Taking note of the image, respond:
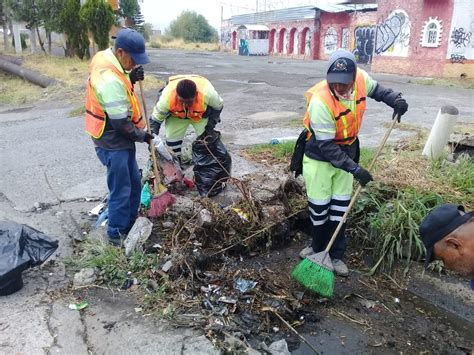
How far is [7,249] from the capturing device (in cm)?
305

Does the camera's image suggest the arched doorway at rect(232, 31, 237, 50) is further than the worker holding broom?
Yes

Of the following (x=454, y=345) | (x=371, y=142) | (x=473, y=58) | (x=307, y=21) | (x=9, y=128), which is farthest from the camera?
(x=307, y=21)

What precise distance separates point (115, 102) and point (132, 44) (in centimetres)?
48

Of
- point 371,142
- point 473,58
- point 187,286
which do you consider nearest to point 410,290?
point 187,286

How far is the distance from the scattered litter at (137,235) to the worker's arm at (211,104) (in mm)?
1508

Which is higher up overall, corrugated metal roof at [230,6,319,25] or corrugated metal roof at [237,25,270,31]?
corrugated metal roof at [230,6,319,25]

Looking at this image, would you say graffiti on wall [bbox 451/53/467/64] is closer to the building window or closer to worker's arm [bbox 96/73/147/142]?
the building window

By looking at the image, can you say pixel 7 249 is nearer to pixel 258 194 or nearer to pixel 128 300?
pixel 128 300

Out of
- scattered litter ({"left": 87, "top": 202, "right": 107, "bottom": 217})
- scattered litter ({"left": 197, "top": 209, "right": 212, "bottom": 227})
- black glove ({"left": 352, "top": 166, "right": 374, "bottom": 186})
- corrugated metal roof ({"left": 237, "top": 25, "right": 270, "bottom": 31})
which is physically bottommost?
scattered litter ({"left": 87, "top": 202, "right": 107, "bottom": 217})

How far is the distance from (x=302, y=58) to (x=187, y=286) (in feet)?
99.0

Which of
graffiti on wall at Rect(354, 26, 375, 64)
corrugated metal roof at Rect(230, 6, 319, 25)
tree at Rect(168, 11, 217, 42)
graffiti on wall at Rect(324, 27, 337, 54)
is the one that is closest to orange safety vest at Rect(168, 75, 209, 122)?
graffiti on wall at Rect(354, 26, 375, 64)

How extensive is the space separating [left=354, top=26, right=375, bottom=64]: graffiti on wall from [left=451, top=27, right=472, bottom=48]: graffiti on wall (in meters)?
8.68

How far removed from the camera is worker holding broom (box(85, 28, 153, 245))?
3457 millimetres

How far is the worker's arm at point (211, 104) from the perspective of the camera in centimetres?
461
